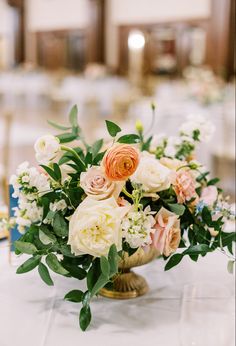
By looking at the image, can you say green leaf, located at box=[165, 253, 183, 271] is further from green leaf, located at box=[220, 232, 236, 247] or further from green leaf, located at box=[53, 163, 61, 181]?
green leaf, located at box=[53, 163, 61, 181]

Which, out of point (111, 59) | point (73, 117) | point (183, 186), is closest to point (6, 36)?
point (111, 59)

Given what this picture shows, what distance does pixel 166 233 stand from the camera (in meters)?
1.47

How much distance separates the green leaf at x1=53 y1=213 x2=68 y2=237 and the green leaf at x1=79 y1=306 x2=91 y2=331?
7.7 inches

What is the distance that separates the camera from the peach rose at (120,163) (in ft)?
4.66

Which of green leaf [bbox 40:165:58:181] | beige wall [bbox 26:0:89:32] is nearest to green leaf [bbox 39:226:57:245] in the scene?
green leaf [bbox 40:165:58:181]

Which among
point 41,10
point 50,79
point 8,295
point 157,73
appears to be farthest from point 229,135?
point 41,10

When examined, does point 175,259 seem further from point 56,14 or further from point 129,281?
point 56,14

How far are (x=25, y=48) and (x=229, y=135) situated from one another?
11777 mm

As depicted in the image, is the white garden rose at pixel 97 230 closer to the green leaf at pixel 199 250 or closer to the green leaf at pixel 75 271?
the green leaf at pixel 75 271

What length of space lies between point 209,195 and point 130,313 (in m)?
0.42

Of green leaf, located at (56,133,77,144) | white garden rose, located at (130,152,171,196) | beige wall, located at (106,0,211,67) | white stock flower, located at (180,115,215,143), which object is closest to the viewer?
white garden rose, located at (130,152,171,196)

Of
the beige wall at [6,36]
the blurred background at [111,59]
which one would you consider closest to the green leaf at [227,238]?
the blurred background at [111,59]

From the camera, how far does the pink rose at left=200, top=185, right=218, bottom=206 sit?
1672mm

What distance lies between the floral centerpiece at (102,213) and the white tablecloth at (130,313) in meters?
0.07
